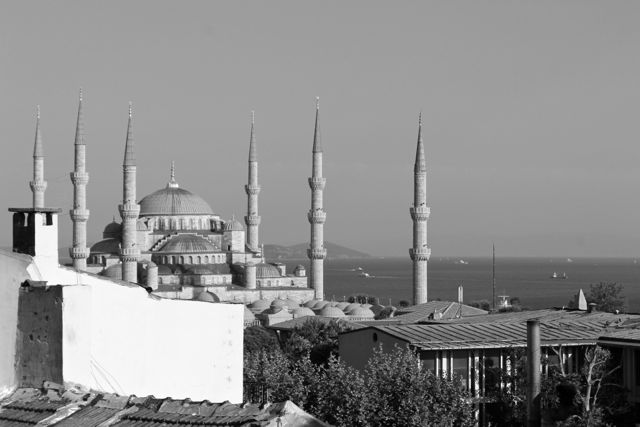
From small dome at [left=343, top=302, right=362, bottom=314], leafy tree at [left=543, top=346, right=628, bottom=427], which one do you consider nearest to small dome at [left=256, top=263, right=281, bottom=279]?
small dome at [left=343, top=302, right=362, bottom=314]

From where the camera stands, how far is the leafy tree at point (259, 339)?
4248 centimetres

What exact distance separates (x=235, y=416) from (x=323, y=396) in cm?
1310

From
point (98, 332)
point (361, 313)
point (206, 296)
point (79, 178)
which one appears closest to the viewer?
point (98, 332)

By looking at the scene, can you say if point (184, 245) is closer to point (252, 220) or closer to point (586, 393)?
point (252, 220)

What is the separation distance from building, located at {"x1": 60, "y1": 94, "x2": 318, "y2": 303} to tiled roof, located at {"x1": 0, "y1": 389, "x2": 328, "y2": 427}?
4842cm

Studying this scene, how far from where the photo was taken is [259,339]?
147 ft

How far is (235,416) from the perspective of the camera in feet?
19.8

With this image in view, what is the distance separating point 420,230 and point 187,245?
632 inches

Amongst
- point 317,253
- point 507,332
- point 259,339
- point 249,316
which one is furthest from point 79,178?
point 507,332

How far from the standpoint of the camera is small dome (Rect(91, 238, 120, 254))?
67.2 meters

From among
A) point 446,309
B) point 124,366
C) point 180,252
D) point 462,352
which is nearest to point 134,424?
point 124,366

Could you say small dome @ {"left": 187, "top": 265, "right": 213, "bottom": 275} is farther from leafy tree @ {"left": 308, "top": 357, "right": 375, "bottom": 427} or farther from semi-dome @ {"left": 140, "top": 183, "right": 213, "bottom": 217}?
leafy tree @ {"left": 308, "top": 357, "right": 375, "bottom": 427}

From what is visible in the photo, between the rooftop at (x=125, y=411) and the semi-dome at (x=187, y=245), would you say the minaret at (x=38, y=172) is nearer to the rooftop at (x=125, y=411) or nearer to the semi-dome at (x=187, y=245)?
the semi-dome at (x=187, y=245)

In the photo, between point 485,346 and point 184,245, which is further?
point 184,245
